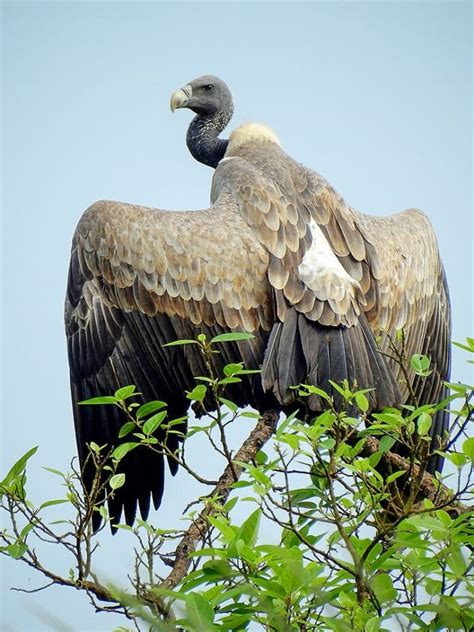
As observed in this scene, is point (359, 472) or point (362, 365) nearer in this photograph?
point (359, 472)

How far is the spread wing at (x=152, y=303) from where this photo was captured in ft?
22.2

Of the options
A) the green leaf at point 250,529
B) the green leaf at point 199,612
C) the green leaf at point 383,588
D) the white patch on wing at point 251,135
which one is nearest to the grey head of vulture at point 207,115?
the white patch on wing at point 251,135

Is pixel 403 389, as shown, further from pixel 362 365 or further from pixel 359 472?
pixel 359 472

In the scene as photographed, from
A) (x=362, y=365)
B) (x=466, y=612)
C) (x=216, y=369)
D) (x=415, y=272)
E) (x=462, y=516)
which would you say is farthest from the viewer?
(x=415, y=272)

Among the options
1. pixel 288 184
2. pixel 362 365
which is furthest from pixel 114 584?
pixel 288 184

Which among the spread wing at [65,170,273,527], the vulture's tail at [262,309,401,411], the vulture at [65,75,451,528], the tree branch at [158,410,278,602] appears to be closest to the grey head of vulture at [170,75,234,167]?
the vulture at [65,75,451,528]

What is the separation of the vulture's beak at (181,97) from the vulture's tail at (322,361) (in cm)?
328

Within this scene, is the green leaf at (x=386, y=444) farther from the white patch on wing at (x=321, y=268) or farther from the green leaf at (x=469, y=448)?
the white patch on wing at (x=321, y=268)

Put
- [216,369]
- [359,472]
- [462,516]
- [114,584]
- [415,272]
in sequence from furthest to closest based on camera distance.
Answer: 1. [415,272]
2. [216,369]
3. [359,472]
4. [462,516]
5. [114,584]

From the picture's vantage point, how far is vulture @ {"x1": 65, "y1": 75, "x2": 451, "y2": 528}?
6.41 meters

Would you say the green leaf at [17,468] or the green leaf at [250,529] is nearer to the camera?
the green leaf at [250,529]

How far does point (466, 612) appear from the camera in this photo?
3127mm

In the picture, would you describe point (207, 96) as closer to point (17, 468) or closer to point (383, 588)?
point (17, 468)

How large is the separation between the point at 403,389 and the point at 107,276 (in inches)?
77.9
